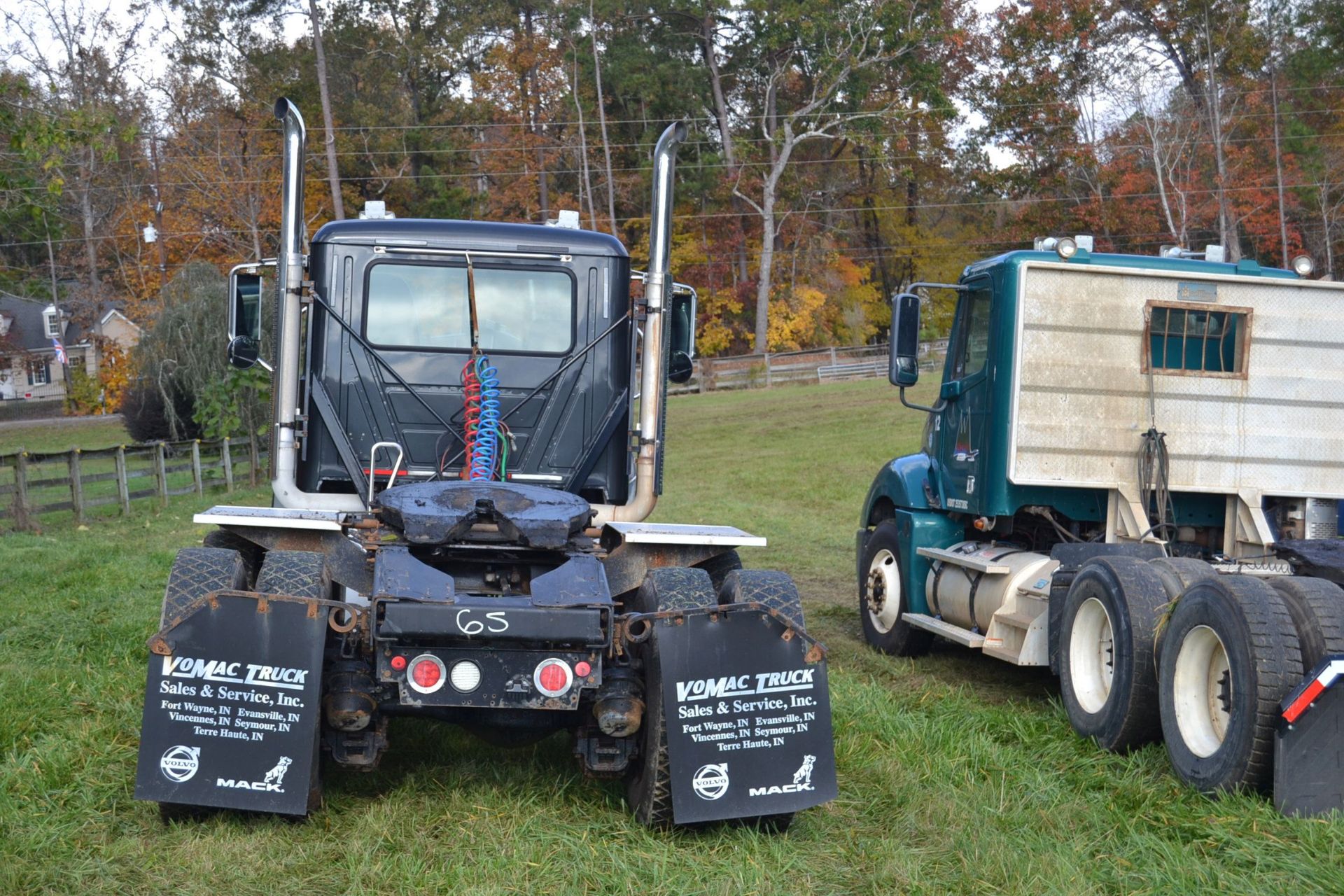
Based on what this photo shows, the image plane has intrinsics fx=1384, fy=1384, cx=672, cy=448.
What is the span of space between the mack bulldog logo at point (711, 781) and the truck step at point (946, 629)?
341cm

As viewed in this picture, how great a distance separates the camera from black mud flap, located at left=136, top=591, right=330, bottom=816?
175 inches

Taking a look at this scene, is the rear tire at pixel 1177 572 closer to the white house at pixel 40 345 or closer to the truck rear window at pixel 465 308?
the truck rear window at pixel 465 308

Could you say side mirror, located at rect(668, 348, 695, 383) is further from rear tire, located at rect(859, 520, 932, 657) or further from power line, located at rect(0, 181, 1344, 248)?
power line, located at rect(0, 181, 1344, 248)

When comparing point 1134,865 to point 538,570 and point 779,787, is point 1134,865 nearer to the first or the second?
point 779,787

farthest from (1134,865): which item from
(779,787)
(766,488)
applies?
(766,488)

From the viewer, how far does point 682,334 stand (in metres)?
7.56

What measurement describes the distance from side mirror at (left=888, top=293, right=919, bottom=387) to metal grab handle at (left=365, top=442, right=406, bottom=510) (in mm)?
3583

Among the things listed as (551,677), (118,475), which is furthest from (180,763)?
(118,475)

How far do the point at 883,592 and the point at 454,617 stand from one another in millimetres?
5392

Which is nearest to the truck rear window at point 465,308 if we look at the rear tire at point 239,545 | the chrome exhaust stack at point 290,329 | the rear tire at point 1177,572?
the chrome exhaust stack at point 290,329

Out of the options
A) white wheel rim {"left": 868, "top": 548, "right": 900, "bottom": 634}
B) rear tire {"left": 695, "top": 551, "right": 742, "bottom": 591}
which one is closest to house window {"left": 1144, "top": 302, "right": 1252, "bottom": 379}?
white wheel rim {"left": 868, "top": 548, "right": 900, "bottom": 634}

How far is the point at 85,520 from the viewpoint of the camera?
55.7 ft

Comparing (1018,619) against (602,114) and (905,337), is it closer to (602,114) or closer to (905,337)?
(905,337)

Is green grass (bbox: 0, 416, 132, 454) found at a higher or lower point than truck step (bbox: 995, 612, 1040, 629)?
lower
